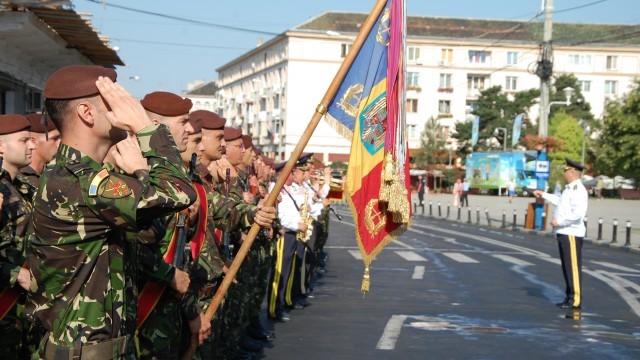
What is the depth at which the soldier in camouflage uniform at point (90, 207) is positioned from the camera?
3.52 metres

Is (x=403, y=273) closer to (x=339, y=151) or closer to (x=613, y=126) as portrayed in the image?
(x=613, y=126)

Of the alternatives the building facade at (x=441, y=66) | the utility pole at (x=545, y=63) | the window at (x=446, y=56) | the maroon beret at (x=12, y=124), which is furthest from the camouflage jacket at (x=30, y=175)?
the window at (x=446, y=56)

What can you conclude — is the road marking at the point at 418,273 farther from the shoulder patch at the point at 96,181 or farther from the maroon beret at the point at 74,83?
the shoulder patch at the point at 96,181

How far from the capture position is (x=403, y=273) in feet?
56.4

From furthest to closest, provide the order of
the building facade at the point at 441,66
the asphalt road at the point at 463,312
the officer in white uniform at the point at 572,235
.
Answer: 1. the building facade at the point at 441,66
2. the officer in white uniform at the point at 572,235
3. the asphalt road at the point at 463,312

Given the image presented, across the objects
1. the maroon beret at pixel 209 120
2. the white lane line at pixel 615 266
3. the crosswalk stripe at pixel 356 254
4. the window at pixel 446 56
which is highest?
the window at pixel 446 56

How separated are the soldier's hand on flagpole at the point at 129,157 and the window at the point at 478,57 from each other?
102m

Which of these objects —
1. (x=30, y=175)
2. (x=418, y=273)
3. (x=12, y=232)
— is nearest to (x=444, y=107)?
(x=418, y=273)

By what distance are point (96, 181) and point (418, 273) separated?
14.2 metres

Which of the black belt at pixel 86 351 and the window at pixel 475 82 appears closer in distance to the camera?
the black belt at pixel 86 351

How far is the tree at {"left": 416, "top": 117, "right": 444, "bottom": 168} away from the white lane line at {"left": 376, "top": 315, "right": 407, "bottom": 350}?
3070 inches

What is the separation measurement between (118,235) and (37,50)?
67.8 ft

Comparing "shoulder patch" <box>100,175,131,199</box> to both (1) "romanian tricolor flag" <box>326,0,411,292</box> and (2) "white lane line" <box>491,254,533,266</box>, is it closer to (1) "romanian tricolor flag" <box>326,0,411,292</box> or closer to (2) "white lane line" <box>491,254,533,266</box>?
(1) "romanian tricolor flag" <box>326,0,411,292</box>

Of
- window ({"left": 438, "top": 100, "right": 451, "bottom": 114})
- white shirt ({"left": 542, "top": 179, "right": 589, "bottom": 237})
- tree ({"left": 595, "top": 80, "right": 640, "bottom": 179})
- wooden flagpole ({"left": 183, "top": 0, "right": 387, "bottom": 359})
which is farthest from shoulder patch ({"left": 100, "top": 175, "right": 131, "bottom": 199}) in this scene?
window ({"left": 438, "top": 100, "right": 451, "bottom": 114})
